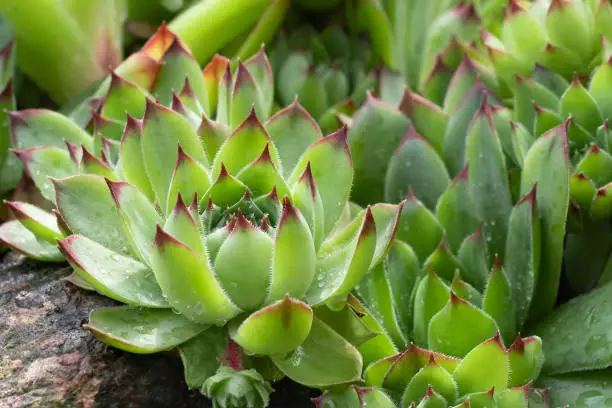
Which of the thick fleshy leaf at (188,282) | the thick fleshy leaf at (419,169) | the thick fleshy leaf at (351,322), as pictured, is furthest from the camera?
the thick fleshy leaf at (419,169)

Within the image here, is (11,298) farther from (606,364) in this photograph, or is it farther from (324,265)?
(606,364)

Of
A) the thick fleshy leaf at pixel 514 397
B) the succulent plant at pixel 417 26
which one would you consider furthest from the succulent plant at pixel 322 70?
the thick fleshy leaf at pixel 514 397

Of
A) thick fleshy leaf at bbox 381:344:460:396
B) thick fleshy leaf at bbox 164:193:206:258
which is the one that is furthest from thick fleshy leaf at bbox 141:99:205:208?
thick fleshy leaf at bbox 381:344:460:396

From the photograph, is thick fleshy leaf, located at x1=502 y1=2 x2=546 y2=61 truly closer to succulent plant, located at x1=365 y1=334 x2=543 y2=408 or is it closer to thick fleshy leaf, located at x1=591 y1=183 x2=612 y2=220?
thick fleshy leaf, located at x1=591 y1=183 x2=612 y2=220

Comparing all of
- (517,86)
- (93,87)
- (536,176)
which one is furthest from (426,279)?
(93,87)

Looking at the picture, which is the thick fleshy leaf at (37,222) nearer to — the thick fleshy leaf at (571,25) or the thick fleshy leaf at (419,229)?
the thick fleshy leaf at (419,229)
